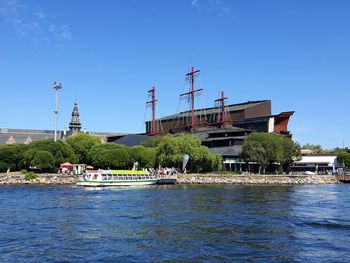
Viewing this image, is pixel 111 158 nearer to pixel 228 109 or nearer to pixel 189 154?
pixel 189 154

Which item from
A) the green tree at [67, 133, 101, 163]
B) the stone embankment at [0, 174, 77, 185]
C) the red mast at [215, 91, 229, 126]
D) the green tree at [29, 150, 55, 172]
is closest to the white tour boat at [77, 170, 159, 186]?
the stone embankment at [0, 174, 77, 185]

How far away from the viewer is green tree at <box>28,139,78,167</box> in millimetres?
117812

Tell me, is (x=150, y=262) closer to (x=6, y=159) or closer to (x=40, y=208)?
(x=40, y=208)

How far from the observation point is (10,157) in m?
115

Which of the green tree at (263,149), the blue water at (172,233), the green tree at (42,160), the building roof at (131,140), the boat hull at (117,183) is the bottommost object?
the blue water at (172,233)

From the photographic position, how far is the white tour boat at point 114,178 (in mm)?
84500

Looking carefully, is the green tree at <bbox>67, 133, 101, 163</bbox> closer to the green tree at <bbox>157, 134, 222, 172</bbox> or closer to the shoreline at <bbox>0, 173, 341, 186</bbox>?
the green tree at <bbox>157, 134, 222, 172</bbox>

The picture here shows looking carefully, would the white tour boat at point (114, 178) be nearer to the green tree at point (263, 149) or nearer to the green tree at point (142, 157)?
the green tree at point (142, 157)

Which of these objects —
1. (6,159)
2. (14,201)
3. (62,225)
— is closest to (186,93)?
(6,159)

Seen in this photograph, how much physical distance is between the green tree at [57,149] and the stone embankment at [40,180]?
1660 cm

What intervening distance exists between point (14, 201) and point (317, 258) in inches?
1557

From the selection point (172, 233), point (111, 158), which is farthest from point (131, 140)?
point (172, 233)

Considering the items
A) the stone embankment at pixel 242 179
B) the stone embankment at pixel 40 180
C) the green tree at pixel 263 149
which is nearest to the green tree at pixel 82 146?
the stone embankment at pixel 40 180

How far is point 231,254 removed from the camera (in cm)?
2483
